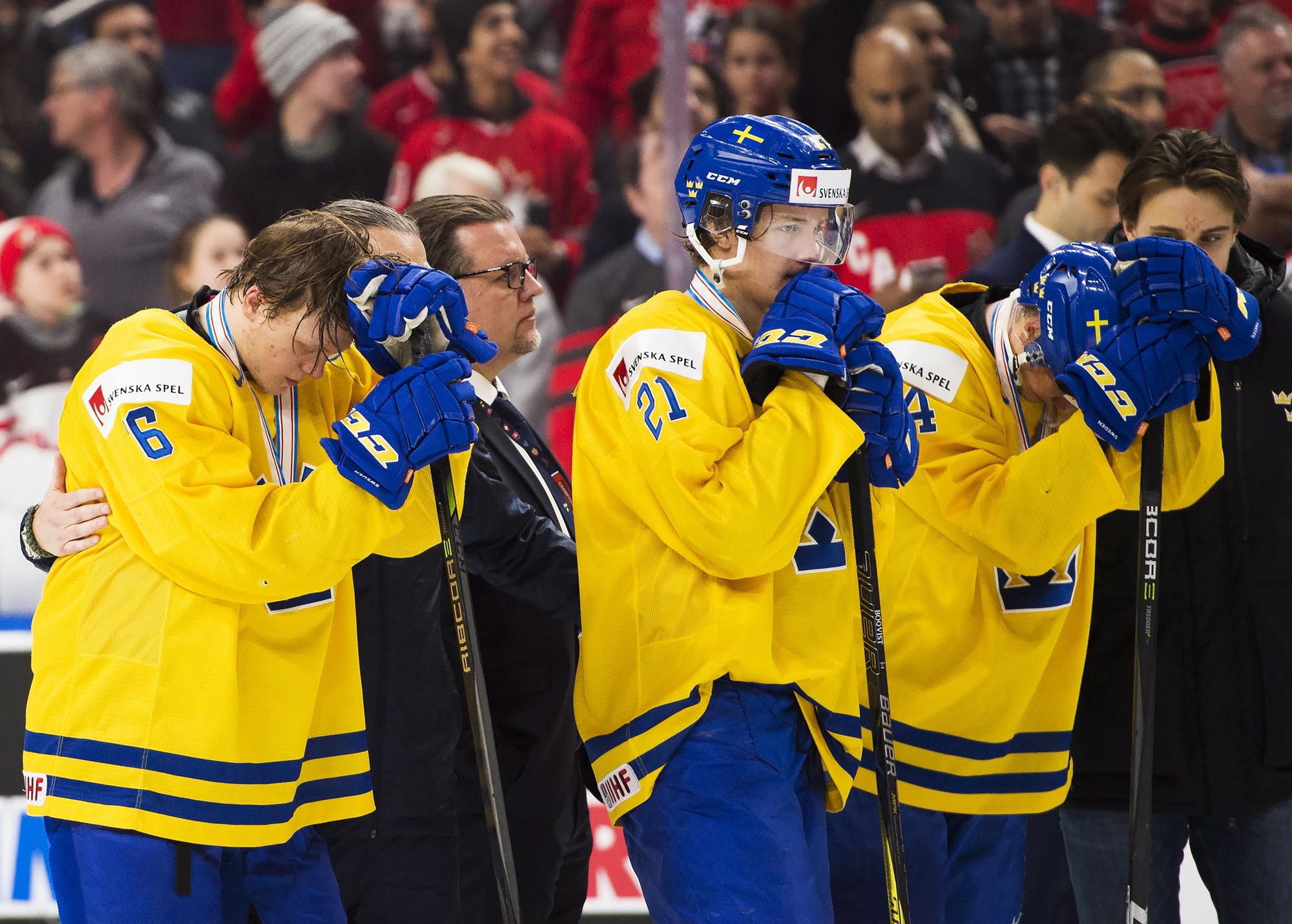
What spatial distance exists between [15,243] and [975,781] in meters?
3.92

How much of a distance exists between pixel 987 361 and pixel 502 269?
0.94 metres

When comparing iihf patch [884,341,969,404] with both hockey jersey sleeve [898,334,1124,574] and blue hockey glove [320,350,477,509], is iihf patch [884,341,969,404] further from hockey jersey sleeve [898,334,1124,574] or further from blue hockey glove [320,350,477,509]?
blue hockey glove [320,350,477,509]

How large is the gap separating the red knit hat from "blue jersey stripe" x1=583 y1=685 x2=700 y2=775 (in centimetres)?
359

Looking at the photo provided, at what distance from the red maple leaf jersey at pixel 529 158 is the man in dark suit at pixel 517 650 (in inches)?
78.9

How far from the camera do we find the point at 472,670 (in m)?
2.40

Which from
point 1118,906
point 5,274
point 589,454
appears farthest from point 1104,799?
point 5,274

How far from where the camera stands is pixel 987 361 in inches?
106

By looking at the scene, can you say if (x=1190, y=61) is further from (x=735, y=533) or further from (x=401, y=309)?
(x=401, y=309)

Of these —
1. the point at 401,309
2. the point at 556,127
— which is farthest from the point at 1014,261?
the point at 401,309

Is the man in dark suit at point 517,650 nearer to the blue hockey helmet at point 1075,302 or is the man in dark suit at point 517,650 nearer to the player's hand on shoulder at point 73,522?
the player's hand on shoulder at point 73,522

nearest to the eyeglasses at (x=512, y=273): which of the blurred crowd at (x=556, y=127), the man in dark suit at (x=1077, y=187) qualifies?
the blurred crowd at (x=556, y=127)

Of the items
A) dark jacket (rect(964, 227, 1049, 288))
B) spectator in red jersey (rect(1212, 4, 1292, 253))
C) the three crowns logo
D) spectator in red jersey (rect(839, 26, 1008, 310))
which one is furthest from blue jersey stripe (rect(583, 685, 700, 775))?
spectator in red jersey (rect(1212, 4, 1292, 253))

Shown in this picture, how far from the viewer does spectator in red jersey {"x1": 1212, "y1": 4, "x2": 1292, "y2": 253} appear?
14.8 ft

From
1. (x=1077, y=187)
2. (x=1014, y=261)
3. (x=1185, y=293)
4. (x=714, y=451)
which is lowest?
(x=1014, y=261)
